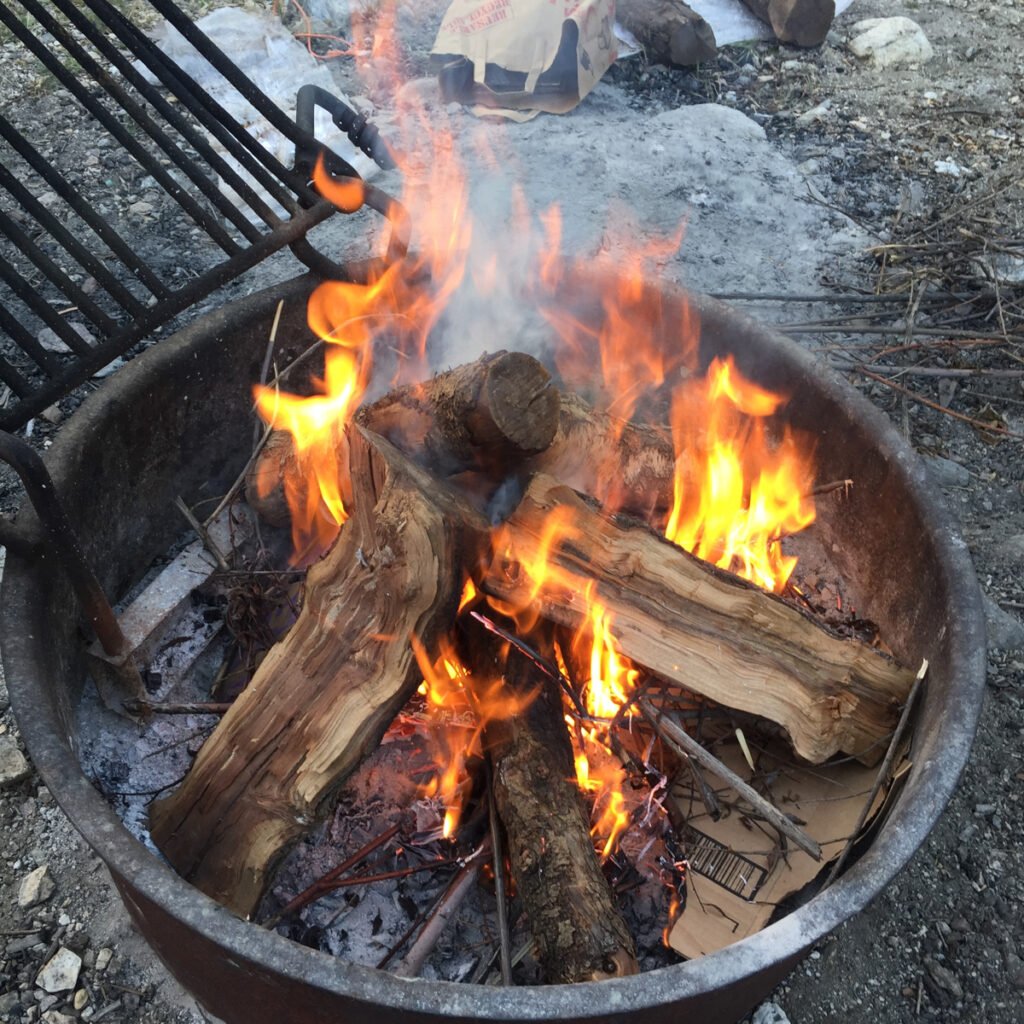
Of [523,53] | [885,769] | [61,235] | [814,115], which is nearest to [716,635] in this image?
[885,769]

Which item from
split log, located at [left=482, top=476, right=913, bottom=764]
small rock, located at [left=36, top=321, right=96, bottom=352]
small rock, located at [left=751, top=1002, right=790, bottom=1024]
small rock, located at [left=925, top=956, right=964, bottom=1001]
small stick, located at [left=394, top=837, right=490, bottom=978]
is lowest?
small rock, located at [left=925, top=956, right=964, bottom=1001]

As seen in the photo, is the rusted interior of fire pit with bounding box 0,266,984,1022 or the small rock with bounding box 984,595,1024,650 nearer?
the rusted interior of fire pit with bounding box 0,266,984,1022

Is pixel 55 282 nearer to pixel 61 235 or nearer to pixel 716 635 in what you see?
pixel 61 235

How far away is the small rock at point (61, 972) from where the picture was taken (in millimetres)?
1981

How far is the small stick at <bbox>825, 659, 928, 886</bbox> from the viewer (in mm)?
1661

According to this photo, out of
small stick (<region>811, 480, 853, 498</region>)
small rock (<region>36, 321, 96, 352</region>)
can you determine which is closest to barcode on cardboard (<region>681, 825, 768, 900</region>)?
small stick (<region>811, 480, 853, 498</region>)

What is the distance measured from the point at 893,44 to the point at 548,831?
5.37m

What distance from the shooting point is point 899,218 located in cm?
415

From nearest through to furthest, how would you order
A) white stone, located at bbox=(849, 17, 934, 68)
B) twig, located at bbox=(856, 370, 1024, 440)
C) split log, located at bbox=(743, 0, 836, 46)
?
twig, located at bbox=(856, 370, 1024, 440) < split log, located at bbox=(743, 0, 836, 46) < white stone, located at bbox=(849, 17, 934, 68)

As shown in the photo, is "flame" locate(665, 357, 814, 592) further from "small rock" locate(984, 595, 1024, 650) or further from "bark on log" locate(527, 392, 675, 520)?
"small rock" locate(984, 595, 1024, 650)

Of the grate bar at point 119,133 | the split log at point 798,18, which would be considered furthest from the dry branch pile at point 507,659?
the split log at point 798,18

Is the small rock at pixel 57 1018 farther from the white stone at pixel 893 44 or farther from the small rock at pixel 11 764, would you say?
the white stone at pixel 893 44

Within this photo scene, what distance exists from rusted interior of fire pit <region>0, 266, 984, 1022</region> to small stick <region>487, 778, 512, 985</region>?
0.36 m

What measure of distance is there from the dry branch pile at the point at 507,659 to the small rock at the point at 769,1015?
0.50m
